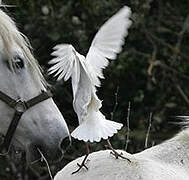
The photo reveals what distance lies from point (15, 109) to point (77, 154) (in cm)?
250

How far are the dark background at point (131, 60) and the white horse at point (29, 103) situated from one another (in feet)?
7.05

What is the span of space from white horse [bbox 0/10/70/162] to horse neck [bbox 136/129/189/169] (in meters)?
0.44

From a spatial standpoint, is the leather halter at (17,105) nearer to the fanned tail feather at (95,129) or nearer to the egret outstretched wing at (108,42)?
the egret outstretched wing at (108,42)

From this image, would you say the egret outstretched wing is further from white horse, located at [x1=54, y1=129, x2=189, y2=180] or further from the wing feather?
white horse, located at [x1=54, y1=129, x2=189, y2=180]

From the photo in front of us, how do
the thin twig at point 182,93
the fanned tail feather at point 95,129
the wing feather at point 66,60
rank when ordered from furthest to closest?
the thin twig at point 182,93
the wing feather at point 66,60
the fanned tail feather at point 95,129

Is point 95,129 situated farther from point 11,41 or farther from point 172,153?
point 11,41

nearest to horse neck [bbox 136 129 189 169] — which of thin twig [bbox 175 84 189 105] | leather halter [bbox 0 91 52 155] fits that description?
leather halter [bbox 0 91 52 155]

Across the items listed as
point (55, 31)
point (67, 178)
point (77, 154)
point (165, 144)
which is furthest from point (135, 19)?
point (67, 178)

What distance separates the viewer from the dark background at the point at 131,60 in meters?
5.66

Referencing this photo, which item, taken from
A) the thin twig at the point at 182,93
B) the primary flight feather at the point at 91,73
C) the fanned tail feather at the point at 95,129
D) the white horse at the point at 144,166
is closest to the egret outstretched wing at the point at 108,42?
the primary flight feather at the point at 91,73

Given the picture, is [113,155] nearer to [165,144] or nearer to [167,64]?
[165,144]

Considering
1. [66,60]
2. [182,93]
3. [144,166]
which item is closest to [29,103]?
[66,60]

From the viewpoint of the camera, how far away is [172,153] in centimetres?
308

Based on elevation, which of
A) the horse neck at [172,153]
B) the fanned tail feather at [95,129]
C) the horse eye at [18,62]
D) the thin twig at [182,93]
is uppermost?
the horse eye at [18,62]
